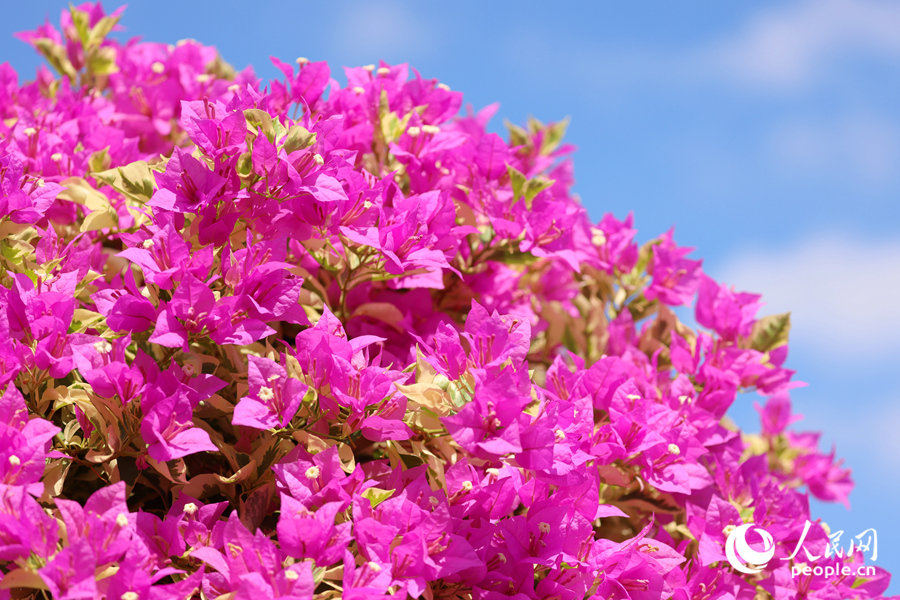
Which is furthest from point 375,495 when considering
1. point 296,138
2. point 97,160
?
point 97,160

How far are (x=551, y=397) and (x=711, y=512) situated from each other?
0.49m

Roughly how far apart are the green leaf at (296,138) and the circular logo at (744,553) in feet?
4.05

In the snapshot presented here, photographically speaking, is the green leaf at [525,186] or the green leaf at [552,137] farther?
the green leaf at [552,137]

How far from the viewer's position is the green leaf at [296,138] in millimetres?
1348

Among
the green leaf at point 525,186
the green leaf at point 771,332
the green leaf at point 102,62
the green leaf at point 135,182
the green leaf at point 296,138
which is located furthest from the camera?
the green leaf at point 102,62

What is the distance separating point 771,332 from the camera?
2.00m

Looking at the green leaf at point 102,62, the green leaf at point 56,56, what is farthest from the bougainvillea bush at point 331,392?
the green leaf at point 56,56

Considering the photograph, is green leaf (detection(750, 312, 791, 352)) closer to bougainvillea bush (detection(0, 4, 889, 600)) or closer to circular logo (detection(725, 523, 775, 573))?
bougainvillea bush (detection(0, 4, 889, 600))

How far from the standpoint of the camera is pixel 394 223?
150cm

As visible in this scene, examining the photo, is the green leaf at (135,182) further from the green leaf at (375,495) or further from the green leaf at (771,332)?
the green leaf at (771,332)

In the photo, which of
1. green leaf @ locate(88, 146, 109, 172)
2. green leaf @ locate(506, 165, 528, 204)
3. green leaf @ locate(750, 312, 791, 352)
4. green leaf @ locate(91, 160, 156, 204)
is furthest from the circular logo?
green leaf @ locate(88, 146, 109, 172)

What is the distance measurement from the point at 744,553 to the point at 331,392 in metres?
1.00

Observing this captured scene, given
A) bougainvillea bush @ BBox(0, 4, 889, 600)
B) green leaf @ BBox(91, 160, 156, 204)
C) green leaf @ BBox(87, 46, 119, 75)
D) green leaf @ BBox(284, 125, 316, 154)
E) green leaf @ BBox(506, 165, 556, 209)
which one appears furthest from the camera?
green leaf @ BBox(87, 46, 119, 75)

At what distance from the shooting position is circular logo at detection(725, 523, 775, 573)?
158cm
